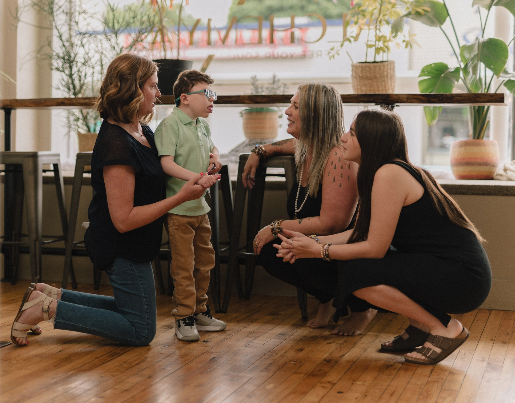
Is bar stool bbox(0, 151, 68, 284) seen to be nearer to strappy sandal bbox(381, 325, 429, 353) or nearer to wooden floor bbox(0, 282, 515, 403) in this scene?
wooden floor bbox(0, 282, 515, 403)

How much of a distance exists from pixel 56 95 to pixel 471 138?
2.86 m

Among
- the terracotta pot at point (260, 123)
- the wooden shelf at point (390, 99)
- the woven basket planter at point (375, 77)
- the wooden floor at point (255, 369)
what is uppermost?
the woven basket planter at point (375, 77)

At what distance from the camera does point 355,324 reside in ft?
8.16

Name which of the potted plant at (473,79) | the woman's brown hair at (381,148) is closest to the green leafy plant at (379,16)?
the potted plant at (473,79)

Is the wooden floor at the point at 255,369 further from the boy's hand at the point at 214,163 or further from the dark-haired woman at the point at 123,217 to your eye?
the boy's hand at the point at 214,163

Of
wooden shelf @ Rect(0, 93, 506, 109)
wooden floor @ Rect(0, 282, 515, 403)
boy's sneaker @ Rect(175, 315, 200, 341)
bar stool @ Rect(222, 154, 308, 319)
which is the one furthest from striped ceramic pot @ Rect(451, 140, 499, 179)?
boy's sneaker @ Rect(175, 315, 200, 341)

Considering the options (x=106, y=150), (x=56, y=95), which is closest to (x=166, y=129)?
(x=106, y=150)

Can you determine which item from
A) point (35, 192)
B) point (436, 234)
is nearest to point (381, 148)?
point (436, 234)

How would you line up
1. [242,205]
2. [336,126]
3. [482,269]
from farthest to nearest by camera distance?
[242,205], [336,126], [482,269]

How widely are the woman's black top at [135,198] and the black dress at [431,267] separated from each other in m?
0.76

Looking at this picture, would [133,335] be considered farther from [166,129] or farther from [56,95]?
[56,95]

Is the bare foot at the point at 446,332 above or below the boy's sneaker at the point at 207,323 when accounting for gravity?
above

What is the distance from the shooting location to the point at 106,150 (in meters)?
2.12

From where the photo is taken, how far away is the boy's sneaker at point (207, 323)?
8.18ft
